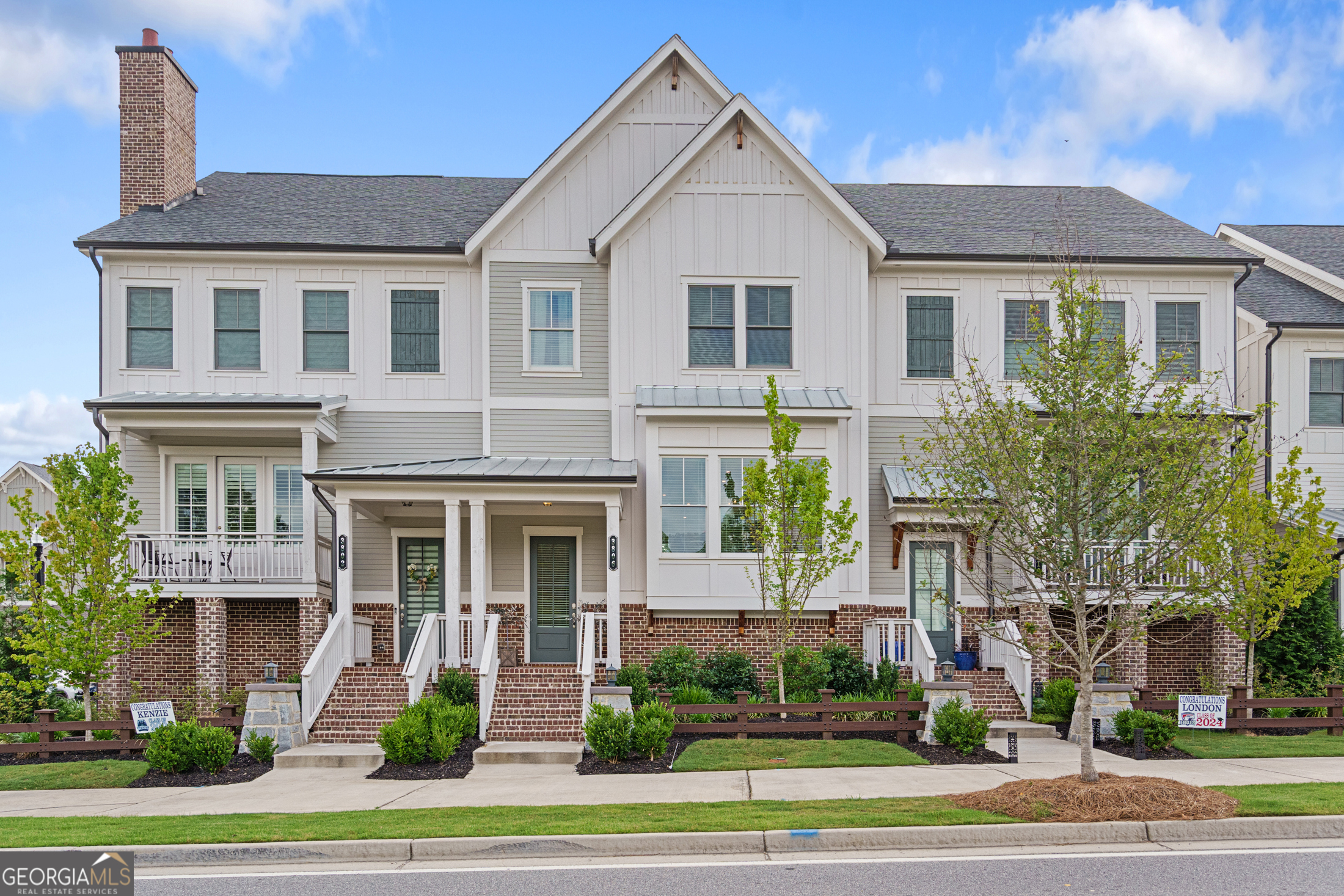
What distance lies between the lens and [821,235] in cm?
1992

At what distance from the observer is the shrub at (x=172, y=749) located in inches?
562

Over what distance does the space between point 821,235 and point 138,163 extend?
44.5 feet

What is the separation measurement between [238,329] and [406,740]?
31.9 feet

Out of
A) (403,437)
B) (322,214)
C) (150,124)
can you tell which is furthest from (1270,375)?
(150,124)

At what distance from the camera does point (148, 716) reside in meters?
15.2

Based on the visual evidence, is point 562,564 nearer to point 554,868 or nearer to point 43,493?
point 554,868

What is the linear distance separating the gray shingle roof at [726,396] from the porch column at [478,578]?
3.37m

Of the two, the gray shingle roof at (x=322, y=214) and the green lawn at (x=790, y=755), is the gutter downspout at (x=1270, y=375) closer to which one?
the green lawn at (x=790, y=755)

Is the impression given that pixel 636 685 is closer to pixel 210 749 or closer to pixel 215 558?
pixel 210 749

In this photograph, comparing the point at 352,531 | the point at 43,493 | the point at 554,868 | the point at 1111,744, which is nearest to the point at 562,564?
the point at 352,531

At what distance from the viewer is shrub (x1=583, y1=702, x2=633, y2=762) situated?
558 inches

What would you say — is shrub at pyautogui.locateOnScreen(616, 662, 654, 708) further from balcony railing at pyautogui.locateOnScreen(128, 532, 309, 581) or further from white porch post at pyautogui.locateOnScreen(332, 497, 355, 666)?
balcony railing at pyautogui.locateOnScreen(128, 532, 309, 581)

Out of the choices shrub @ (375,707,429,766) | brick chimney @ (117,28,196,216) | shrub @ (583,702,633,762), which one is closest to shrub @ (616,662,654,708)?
shrub @ (583,702,633,762)

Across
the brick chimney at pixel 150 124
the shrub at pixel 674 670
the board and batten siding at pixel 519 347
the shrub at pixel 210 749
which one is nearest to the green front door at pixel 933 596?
the shrub at pixel 674 670
